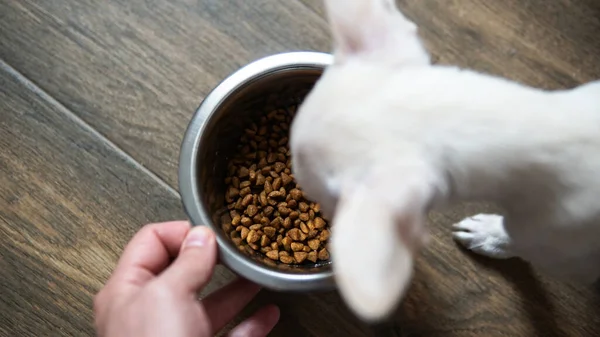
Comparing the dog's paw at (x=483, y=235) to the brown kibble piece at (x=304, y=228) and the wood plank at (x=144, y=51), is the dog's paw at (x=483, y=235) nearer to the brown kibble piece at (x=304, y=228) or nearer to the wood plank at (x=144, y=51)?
the brown kibble piece at (x=304, y=228)

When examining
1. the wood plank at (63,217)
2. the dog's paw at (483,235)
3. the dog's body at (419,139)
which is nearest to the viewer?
the dog's body at (419,139)

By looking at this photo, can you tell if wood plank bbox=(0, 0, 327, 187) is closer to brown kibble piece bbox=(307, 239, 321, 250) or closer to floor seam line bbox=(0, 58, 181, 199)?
floor seam line bbox=(0, 58, 181, 199)

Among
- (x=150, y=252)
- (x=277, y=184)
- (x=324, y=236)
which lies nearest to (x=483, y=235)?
(x=324, y=236)

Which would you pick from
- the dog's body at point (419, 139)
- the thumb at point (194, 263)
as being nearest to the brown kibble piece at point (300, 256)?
the thumb at point (194, 263)

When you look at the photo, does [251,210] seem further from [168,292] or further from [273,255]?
[168,292]

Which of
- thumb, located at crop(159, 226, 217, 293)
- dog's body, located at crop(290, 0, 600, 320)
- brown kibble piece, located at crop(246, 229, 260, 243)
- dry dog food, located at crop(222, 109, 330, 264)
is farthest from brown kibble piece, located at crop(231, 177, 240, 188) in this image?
dog's body, located at crop(290, 0, 600, 320)

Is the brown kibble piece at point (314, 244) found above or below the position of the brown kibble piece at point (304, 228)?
below

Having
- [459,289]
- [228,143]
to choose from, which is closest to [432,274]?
[459,289]
